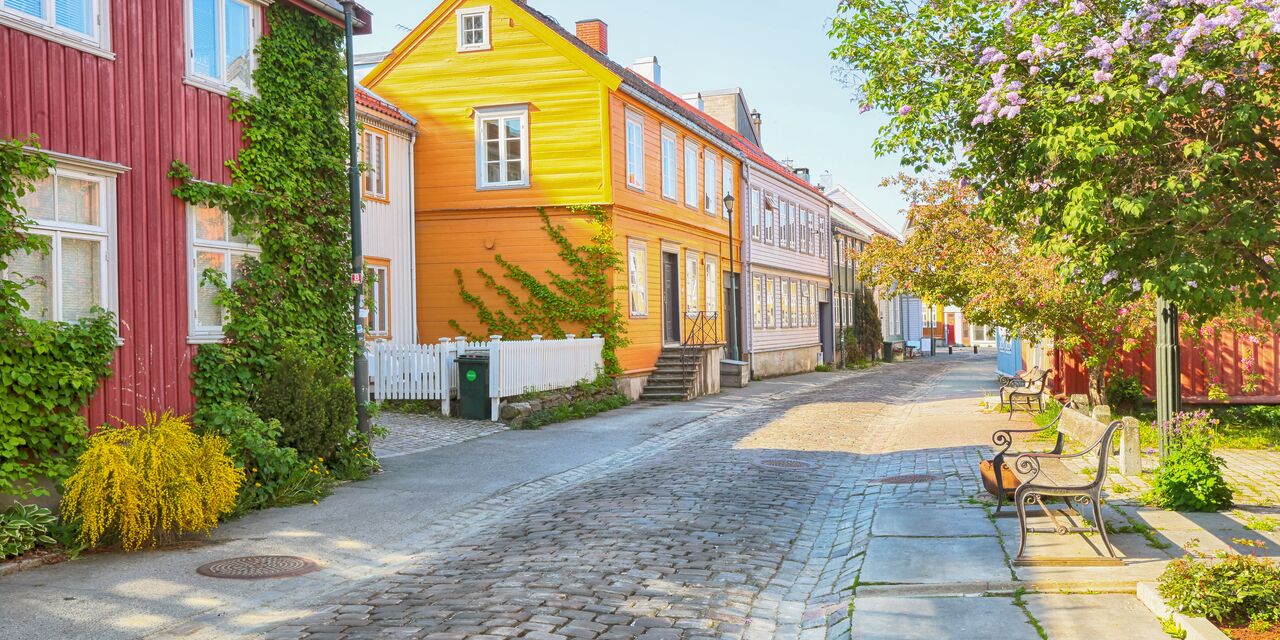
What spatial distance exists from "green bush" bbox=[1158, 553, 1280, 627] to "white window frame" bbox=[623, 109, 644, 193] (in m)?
19.3

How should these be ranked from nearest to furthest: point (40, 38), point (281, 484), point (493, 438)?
point (40, 38)
point (281, 484)
point (493, 438)

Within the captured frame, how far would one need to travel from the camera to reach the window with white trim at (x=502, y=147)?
24.0 m

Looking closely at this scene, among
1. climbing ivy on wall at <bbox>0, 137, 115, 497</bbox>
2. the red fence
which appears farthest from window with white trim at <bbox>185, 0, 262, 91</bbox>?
the red fence

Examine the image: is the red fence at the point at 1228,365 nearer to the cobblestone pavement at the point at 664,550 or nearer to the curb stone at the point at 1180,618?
the cobblestone pavement at the point at 664,550

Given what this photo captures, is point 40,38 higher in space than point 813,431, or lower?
higher

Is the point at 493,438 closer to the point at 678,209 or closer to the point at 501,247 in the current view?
the point at 501,247

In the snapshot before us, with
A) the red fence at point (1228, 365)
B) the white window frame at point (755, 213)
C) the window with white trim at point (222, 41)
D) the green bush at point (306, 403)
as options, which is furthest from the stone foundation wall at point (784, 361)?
the window with white trim at point (222, 41)

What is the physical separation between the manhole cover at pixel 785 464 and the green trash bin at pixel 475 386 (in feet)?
20.5

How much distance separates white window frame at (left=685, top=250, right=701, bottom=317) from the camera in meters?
28.4

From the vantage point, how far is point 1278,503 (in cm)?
930

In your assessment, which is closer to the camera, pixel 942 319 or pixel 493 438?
pixel 493 438

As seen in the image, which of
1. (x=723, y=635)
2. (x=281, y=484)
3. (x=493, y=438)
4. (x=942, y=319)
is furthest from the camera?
(x=942, y=319)

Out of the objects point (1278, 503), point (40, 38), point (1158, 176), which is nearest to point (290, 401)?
point (40, 38)

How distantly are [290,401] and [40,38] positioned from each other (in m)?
4.01
